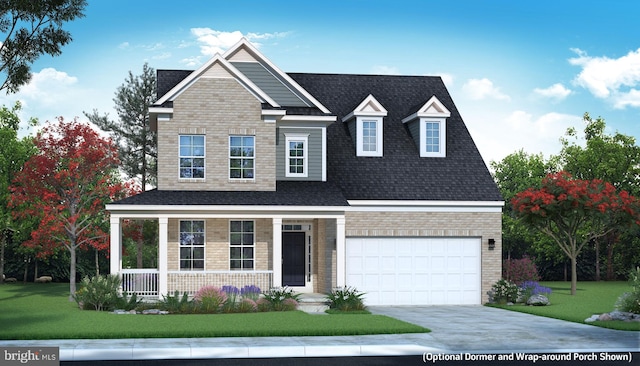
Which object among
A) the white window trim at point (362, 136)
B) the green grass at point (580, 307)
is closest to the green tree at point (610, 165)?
the green grass at point (580, 307)

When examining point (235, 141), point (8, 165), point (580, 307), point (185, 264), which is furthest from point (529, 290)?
point (8, 165)

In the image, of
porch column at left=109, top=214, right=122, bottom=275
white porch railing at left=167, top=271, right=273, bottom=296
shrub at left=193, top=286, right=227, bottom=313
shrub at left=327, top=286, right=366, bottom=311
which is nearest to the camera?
shrub at left=193, top=286, right=227, bottom=313

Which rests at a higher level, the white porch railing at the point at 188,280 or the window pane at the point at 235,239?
the window pane at the point at 235,239

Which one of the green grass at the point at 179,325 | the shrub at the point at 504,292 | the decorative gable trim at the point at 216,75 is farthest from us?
the shrub at the point at 504,292

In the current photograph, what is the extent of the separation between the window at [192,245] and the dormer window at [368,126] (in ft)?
22.9

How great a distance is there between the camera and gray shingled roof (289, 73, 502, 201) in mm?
30891

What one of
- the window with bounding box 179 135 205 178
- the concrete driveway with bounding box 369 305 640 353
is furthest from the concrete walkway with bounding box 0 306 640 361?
the window with bounding box 179 135 205 178

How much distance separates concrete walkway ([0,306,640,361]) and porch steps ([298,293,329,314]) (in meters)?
6.15

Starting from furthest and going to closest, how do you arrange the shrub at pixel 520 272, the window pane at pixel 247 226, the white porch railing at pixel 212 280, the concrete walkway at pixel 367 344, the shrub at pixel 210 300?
the shrub at pixel 520 272
the window pane at pixel 247 226
the white porch railing at pixel 212 280
the shrub at pixel 210 300
the concrete walkway at pixel 367 344

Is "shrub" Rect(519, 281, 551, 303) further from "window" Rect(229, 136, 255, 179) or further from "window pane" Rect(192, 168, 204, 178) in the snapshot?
"window pane" Rect(192, 168, 204, 178)

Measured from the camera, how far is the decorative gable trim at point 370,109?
32.0m

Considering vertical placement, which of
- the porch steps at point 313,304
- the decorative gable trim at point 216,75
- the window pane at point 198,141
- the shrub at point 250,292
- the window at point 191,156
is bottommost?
the porch steps at point 313,304

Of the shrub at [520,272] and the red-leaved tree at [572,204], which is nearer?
the shrub at [520,272]

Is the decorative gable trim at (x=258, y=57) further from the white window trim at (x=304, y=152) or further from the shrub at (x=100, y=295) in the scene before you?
the shrub at (x=100, y=295)
